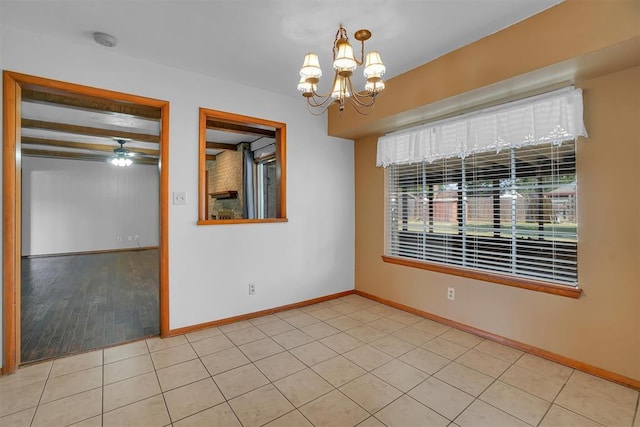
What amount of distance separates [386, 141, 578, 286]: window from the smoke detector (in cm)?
301

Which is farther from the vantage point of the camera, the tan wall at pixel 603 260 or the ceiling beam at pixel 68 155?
the ceiling beam at pixel 68 155

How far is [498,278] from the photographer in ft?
8.93

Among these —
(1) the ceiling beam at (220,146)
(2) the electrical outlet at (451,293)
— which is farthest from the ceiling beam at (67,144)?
(2) the electrical outlet at (451,293)

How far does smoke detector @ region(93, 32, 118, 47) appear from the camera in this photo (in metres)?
2.27

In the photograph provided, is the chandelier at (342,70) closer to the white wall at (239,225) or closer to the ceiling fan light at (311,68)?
the ceiling fan light at (311,68)

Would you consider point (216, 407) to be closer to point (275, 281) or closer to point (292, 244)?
point (275, 281)

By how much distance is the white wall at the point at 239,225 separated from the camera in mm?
2482

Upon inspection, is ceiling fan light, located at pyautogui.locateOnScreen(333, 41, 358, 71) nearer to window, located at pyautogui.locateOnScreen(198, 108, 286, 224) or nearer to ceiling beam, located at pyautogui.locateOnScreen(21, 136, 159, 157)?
window, located at pyautogui.locateOnScreen(198, 108, 286, 224)

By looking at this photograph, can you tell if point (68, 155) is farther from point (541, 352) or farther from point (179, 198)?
point (541, 352)

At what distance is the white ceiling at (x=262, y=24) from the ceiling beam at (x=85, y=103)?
25.8 inches

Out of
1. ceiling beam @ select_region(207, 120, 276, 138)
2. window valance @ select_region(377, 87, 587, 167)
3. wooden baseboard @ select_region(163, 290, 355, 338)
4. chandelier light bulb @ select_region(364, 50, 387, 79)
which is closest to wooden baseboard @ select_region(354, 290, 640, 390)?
wooden baseboard @ select_region(163, 290, 355, 338)

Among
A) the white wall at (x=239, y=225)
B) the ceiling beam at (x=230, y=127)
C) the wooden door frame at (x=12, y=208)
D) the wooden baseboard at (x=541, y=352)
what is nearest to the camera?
the wooden baseboard at (x=541, y=352)

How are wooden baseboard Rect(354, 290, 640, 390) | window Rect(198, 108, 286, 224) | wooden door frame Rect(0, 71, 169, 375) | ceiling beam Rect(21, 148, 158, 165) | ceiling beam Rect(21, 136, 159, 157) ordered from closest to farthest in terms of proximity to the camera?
wooden baseboard Rect(354, 290, 640, 390)
wooden door frame Rect(0, 71, 169, 375)
window Rect(198, 108, 286, 224)
ceiling beam Rect(21, 136, 159, 157)
ceiling beam Rect(21, 148, 158, 165)

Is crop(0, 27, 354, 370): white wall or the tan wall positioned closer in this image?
the tan wall
